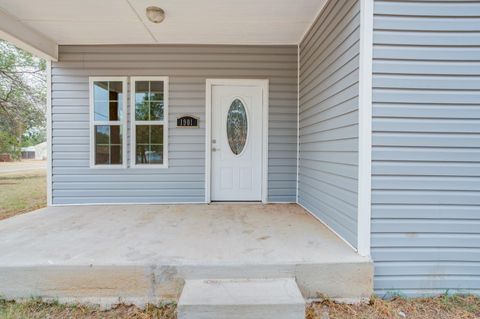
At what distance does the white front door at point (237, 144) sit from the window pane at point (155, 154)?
80 cm

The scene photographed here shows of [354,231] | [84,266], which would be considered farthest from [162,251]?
[354,231]

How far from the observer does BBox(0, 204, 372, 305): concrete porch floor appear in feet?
6.80

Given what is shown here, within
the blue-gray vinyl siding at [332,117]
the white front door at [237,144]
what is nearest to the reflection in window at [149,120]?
the white front door at [237,144]

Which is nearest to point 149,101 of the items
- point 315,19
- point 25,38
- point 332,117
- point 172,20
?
point 172,20

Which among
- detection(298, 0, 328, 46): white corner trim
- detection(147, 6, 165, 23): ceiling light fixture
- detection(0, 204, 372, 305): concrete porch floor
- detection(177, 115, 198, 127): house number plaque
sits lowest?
detection(0, 204, 372, 305): concrete porch floor

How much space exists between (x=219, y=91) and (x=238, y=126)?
62 centimetres

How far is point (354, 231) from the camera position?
236 centimetres

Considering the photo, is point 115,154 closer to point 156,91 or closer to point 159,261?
point 156,91

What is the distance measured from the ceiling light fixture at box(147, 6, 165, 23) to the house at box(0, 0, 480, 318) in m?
0.03

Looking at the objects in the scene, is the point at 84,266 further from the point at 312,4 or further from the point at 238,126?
the point at 312,4

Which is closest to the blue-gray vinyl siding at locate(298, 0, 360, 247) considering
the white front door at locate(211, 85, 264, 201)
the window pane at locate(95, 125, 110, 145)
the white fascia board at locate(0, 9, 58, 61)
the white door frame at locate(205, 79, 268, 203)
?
the white door frame at locate(205, 79, 268, 203)

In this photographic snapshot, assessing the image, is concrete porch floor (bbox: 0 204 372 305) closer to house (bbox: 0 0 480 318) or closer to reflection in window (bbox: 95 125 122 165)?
house (bbox: 0 0 480 318)

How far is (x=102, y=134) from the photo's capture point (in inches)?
167

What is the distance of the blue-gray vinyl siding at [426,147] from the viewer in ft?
7.41
